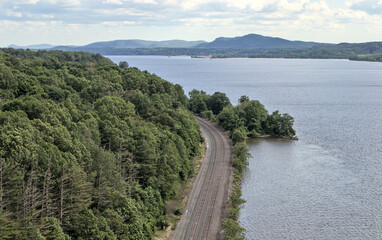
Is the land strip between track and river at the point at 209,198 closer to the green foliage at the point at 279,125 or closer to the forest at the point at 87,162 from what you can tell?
the forest at the point at 87,162

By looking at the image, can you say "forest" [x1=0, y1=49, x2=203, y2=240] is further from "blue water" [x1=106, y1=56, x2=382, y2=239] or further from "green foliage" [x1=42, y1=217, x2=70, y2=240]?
"blue water" [x1=106, y1=56, x2=382, y2=239]

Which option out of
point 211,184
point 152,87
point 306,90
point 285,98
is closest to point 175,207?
point 211,184

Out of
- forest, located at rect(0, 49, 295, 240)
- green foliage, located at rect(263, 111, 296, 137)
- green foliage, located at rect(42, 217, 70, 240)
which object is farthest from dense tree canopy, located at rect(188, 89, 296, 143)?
green foliage, located at rect(42, 217, 70, 240)

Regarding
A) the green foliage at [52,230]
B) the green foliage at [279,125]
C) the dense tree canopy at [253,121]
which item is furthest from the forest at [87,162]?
the green foliage at [279,125]

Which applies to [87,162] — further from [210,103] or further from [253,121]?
[210,103]

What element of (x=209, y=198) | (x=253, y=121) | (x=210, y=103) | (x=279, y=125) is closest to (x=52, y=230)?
(x=209, y=198)

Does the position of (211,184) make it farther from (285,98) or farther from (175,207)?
(285,98)

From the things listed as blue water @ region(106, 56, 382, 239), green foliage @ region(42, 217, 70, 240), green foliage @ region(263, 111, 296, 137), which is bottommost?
blue water @ region(106, 56, 382, 239)

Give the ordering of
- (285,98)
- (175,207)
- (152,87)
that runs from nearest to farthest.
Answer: (175,207)
(152,87)
(285,98)
